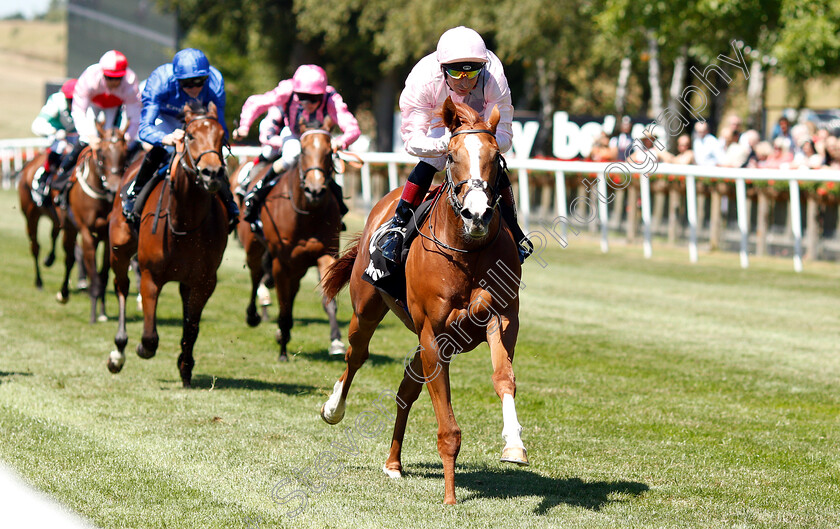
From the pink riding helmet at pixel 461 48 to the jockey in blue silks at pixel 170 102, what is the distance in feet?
9.49

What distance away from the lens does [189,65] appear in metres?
8.09

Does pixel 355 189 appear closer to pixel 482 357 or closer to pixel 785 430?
pixel 482 357

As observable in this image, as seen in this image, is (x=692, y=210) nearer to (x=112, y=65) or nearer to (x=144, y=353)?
(x=112, y=65)

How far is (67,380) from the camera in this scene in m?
8.20

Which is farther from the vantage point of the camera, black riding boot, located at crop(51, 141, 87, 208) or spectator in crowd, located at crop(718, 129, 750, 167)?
spectator in crowd, located at crop(718, 129, 750, 167)

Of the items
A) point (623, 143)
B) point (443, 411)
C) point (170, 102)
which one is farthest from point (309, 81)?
point (623, 143)

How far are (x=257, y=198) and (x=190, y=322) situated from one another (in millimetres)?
2111

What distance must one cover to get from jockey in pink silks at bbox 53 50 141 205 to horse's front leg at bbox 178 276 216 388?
3.01 metres

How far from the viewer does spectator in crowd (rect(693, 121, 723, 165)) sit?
1769cm

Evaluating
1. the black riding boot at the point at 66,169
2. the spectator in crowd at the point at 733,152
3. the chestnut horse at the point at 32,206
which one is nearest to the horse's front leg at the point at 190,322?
the black riding boot at the point at 66,169

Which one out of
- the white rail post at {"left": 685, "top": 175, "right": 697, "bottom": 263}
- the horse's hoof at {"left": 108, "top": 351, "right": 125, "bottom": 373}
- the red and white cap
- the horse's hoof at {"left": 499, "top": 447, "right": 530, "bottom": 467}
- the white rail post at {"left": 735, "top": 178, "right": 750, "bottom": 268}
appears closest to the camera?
the horse's hoof at {"left": 499, "top": 447, "right": 530, "bottom": 467}

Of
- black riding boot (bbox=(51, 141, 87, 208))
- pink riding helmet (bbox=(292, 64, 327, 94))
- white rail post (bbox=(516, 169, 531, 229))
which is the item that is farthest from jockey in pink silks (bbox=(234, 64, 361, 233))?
white rail post (bbox=(516, 169, 531, 229))

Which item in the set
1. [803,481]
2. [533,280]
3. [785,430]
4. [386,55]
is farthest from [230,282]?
[386,55]

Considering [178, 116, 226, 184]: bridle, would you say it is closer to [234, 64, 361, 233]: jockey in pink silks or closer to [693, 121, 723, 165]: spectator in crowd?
[234, 64, 361, 233]: jockey in pink silks
